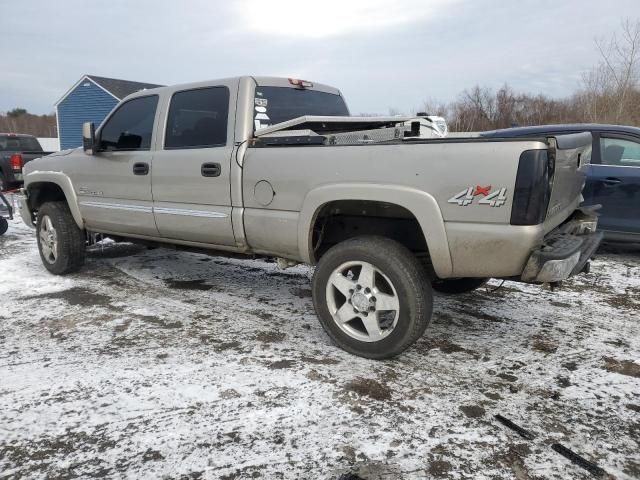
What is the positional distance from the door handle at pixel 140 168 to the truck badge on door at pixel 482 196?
2735mm

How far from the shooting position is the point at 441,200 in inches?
103

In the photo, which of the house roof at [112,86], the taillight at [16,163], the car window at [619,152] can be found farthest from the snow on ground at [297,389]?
the house roof at [112,86]

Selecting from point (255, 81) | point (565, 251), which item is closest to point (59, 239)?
point (255, 81)

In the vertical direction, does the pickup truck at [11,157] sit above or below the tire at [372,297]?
above

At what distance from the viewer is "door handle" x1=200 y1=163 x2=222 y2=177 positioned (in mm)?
3529

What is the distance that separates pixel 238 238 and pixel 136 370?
1180 mm

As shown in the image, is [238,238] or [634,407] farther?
[238,238]

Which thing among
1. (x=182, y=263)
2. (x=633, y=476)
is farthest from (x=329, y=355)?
(x=182, y=263)

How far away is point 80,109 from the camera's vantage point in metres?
26.4

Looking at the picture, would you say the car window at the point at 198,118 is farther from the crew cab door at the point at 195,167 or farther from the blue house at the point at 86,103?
the blue house at the point at 86,103

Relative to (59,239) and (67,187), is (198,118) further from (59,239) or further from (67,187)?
(59,239)

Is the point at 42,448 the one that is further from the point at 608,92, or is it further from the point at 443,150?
the point at 608,92

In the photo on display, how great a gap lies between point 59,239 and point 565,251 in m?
4.72

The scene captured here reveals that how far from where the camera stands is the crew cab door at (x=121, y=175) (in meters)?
4.17
